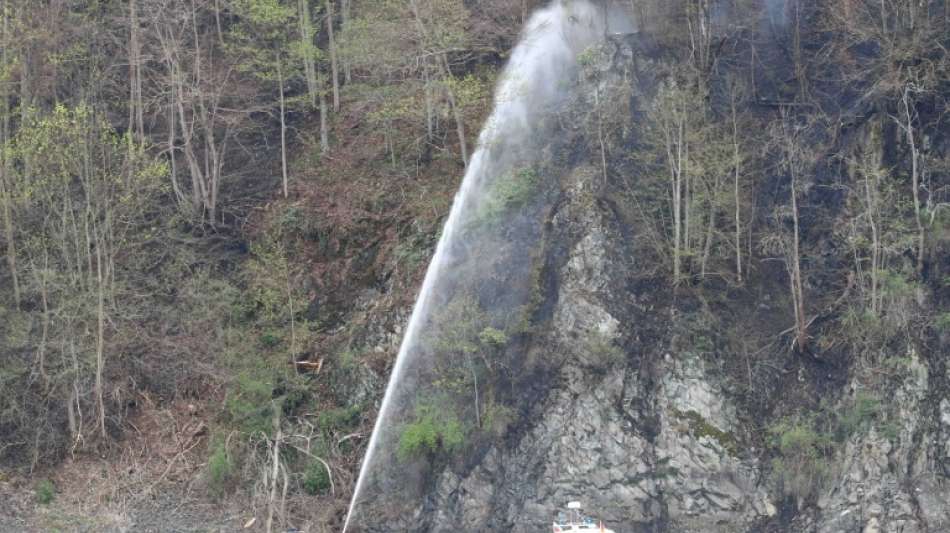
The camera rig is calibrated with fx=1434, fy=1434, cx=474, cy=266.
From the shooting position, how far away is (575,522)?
101ft

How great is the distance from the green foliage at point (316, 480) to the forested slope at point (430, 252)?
67mm

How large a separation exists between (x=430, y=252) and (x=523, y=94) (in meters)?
5.35

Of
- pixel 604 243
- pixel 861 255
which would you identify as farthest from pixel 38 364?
pixel 861 255

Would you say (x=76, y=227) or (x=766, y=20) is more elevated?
(x=766, y=20)

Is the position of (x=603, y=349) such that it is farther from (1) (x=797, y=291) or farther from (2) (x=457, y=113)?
(2) (x=457, y=113)

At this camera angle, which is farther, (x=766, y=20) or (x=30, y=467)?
(x=766, y=20)

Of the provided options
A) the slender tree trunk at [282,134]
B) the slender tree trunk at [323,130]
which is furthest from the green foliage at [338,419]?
the slender tree trunk at [323,130]

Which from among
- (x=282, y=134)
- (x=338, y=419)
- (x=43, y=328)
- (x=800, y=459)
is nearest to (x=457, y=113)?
(x=282, y=134)

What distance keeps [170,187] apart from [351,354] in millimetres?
9514

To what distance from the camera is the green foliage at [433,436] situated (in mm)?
32750

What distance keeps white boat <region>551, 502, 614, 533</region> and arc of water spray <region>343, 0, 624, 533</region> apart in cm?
642

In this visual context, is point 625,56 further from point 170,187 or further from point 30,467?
point 30,467

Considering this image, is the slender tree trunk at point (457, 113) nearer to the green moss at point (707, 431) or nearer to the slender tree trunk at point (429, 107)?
the slender tree trunk at point (429, 107)

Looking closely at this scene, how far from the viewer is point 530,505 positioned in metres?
31.8
